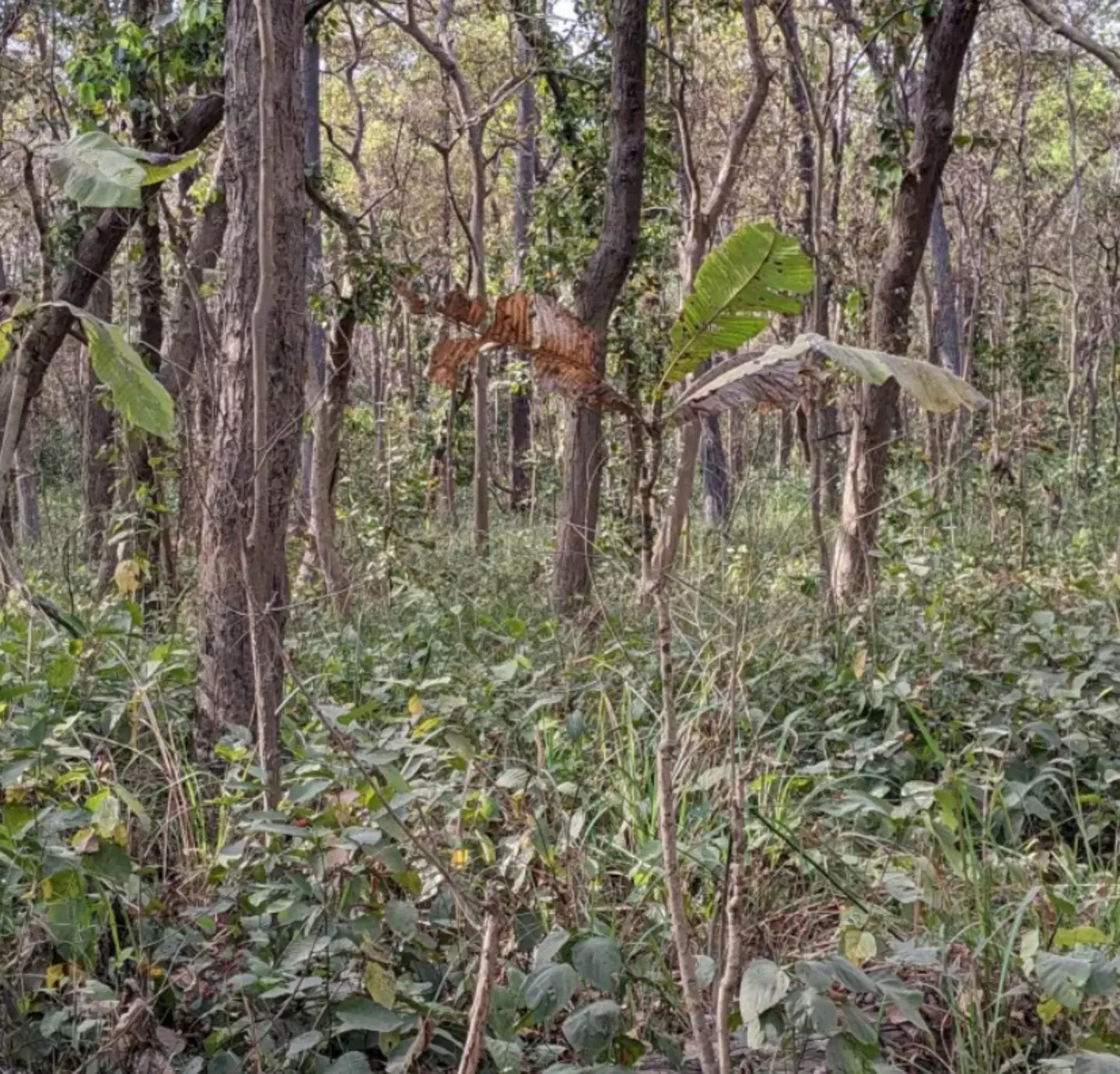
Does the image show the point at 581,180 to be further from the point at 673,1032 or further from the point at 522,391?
the point at 673,1032

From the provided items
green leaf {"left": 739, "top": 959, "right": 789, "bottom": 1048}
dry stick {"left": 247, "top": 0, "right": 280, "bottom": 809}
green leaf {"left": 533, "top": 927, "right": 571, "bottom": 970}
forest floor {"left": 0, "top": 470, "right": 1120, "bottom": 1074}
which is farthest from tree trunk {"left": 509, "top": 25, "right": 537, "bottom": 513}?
green leaf {"left": 739, "top": 959, "right": 789, "bottom": 1048}

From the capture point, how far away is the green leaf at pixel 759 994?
1945mm

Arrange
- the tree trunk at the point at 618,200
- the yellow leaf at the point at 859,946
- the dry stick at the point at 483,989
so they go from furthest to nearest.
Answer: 1. the tree trunk at the point at 618,200
2. the yellow leaf at the point at 859,946
3. the dry stick at the point at 483,989

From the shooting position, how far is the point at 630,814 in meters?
3.25

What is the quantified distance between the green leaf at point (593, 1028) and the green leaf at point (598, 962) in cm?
3

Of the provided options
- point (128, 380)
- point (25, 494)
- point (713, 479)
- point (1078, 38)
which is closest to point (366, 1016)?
point (128, 380)

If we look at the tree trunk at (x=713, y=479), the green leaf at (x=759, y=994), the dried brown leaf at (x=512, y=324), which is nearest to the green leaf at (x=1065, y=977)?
the green leaf at (x=759, y=994)

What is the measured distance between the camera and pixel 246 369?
12.3 ft

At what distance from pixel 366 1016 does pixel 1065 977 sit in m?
1.18

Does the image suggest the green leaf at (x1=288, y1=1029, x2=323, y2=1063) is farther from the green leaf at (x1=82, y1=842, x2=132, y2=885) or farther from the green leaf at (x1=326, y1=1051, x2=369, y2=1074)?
the green leaf at (x1=82, y1=842, x2=132, y2=885)

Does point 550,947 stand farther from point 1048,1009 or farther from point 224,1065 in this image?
point 1048,1009

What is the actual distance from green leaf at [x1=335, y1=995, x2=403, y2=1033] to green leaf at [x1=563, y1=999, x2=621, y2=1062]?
1.11 ft

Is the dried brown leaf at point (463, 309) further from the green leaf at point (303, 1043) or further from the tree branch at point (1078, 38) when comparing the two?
the tree branch at point (1078, 38)

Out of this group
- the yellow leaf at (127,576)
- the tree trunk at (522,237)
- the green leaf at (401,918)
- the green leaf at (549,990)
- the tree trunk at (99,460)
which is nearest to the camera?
the green leaf at (549,990)
